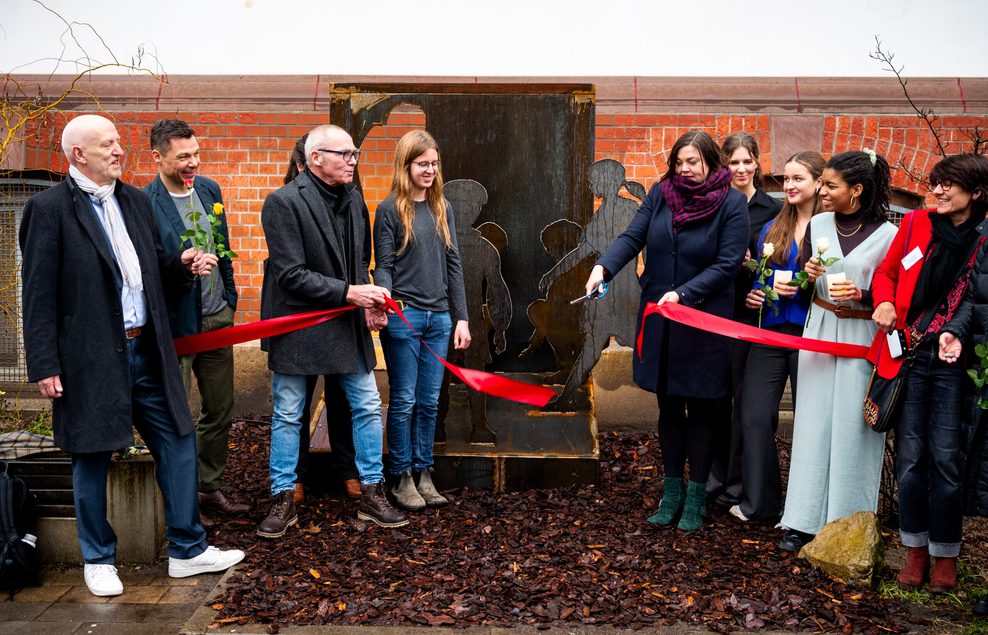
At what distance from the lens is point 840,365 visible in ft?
15.8

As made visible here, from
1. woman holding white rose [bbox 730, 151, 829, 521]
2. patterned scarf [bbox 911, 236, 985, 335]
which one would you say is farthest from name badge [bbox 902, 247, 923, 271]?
woman holding white rose [bbox 730, 151, 829, 521]

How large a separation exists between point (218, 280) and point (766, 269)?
2.99m

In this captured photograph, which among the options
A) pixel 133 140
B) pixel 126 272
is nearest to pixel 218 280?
pixel 126 272

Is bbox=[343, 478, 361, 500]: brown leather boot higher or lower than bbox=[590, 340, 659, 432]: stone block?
lower

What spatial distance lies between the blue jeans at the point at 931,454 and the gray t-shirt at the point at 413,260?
2468 mm

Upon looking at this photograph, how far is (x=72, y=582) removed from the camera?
457 cm

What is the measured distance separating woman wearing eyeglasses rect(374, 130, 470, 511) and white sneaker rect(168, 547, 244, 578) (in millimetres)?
1104

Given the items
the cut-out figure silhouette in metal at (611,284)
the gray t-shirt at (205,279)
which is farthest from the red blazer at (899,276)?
the gray t-shirt at (205,279)

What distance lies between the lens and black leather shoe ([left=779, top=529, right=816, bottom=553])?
489 cm

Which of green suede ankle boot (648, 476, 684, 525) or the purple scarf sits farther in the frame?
green suede ankle boot (648, 476, 684, 525)

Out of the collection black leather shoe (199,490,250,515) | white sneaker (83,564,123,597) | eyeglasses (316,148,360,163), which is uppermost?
eyeglasses (316,148,360,163)

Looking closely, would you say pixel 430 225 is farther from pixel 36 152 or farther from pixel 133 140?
pixel 36 152

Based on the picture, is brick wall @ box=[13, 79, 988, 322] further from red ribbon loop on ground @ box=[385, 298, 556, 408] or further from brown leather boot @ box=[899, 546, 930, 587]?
brown leather boot @ box=[899, 546, 930, 587]

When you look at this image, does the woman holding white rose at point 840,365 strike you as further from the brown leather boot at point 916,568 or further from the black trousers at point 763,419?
the brown leather boot at point 916,568
